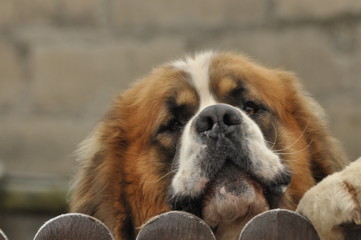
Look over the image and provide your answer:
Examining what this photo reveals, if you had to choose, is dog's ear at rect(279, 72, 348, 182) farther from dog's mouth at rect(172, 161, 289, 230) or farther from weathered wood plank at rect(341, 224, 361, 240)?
weathered wood plank at rect(341, 224, 361, 240)

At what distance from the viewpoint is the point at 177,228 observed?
10.4 feet

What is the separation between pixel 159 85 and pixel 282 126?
739mm

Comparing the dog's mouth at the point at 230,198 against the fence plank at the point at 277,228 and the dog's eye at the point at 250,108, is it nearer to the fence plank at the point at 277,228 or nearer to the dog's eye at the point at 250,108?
the dog's eye at the point at 250,108

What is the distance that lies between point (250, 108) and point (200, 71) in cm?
37

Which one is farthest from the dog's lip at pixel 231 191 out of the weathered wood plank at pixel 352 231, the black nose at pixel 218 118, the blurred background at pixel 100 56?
the blurred background at pixel 100 56

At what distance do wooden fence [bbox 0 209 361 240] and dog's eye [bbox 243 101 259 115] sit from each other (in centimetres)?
152

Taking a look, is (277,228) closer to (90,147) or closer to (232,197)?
(232,197)

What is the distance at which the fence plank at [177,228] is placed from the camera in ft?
10.4

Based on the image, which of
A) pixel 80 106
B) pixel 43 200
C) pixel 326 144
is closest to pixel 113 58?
pixel 80 106

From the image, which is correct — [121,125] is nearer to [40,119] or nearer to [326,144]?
[326,144]

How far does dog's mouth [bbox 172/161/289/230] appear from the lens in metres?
3.98

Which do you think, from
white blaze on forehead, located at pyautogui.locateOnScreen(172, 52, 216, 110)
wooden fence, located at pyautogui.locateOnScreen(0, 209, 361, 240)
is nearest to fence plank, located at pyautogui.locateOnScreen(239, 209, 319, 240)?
wooden fence, located at pyautogui.locateOnScreen(0, 209, 361, 240)

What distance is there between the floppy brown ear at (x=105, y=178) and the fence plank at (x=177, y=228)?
137cm

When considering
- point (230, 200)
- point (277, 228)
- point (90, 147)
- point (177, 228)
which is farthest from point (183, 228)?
point (90, 147)
